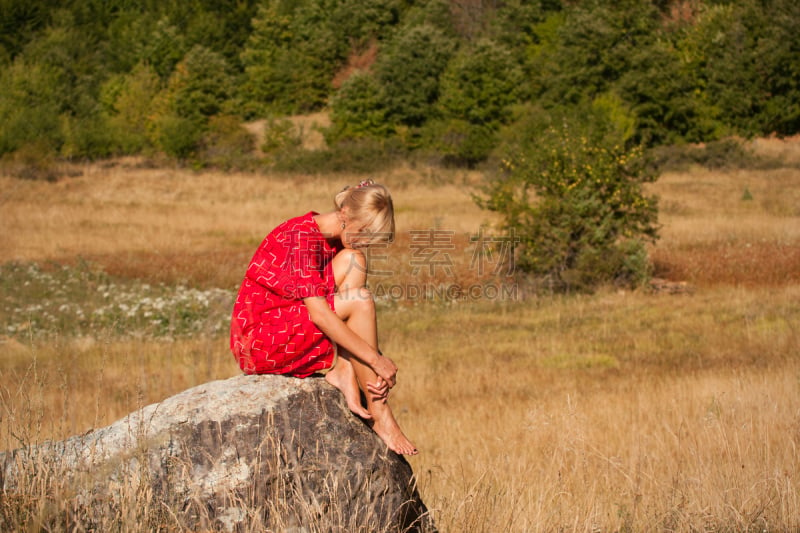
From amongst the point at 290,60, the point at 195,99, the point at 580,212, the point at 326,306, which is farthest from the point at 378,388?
the point at 290,60

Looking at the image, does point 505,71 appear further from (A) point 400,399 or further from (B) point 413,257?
(A) point 400,399

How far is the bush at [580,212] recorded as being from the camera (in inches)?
623

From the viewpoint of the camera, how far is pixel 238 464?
3436 mm

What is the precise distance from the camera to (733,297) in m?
14.1

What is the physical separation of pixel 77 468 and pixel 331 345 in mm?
1296

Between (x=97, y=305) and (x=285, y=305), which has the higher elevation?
(x=285, y=305)

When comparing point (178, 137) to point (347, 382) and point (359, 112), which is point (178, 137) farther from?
point (347, 382)

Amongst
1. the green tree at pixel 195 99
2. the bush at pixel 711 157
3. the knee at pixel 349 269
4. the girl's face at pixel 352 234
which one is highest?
the green tree at pixel 195 99

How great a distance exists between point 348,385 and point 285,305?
514 millimetres

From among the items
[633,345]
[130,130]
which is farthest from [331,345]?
[130,130]

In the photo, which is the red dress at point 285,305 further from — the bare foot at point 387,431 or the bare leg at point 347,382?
the bare foot at point 387,431

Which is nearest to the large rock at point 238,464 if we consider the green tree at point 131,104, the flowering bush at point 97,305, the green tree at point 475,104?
the flowering bush at point 97,305

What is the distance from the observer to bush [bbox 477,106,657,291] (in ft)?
52.0

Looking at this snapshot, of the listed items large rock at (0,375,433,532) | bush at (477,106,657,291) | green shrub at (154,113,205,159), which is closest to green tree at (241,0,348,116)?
green shrub at (154,113,205,159)
